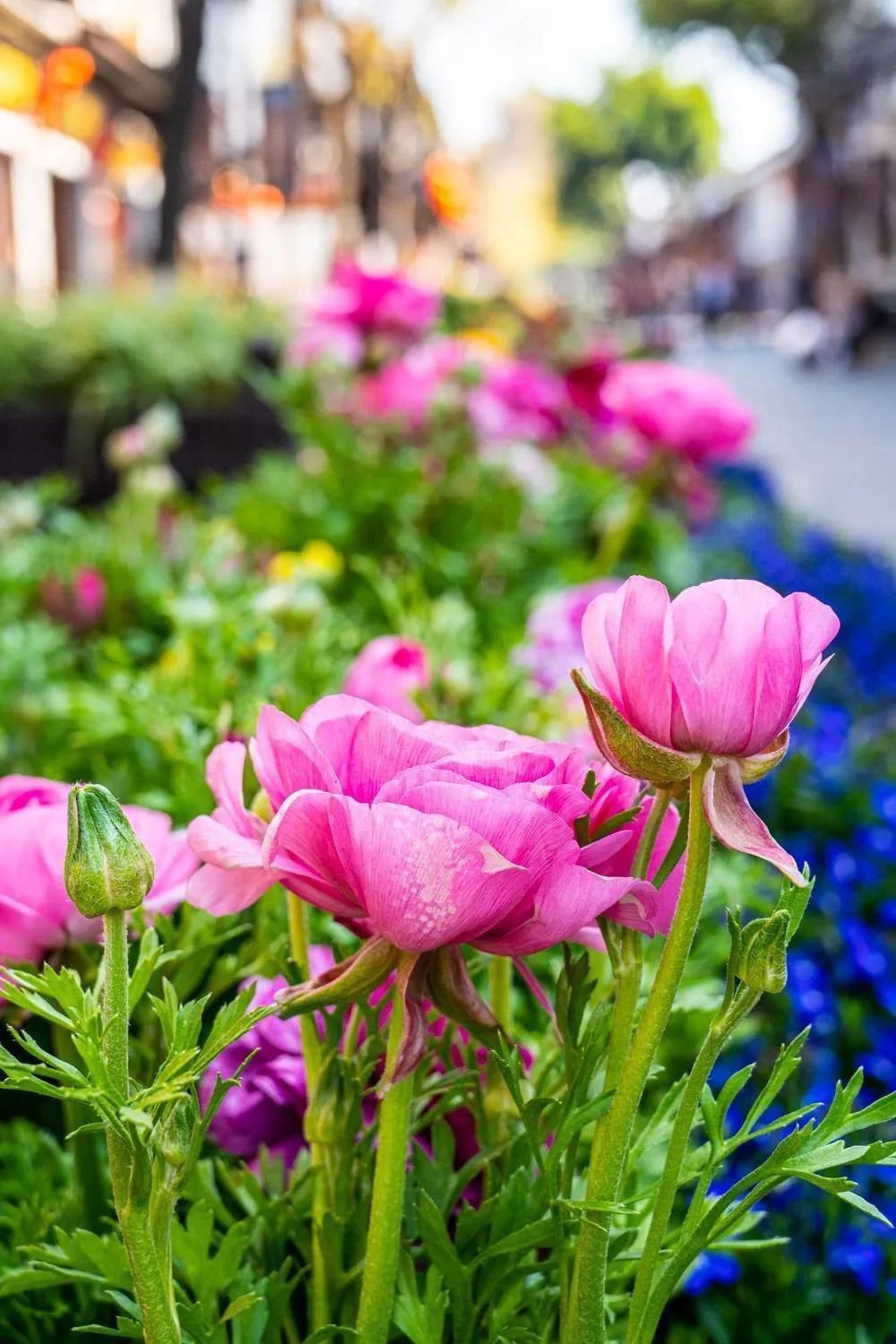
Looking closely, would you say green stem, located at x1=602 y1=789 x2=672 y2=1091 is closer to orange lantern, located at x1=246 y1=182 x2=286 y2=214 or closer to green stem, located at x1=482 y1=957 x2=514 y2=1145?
green stem, located at x1=482 y1=957 x2=514 y2=1145

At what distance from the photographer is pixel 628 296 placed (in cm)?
3238

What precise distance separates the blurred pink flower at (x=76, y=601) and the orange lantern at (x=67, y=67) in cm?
702

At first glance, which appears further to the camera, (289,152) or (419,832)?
(289,152)

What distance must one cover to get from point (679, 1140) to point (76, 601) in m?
1.43

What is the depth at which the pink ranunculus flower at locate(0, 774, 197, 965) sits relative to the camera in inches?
20.6

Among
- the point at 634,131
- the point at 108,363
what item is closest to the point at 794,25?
the point at 108,363

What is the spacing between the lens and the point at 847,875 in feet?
4.89

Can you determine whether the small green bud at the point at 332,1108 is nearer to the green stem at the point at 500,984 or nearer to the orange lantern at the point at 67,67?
the green stem at the point at 500,984

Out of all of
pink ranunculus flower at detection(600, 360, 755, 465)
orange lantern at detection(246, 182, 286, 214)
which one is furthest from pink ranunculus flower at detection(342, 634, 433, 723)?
orange lantern at detection(246, 182, 286, 214)

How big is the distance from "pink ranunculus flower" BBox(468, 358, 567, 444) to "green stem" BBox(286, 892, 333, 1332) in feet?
5.59

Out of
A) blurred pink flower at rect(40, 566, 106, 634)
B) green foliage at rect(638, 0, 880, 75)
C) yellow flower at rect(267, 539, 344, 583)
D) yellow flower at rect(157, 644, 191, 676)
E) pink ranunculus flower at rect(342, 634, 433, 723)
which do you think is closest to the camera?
pink ranunculus flower at rect(342, 634, 433, 723)

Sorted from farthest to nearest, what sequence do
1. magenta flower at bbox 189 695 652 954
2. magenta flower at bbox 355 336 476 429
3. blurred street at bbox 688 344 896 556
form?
1. blurred street at bbox 688 344 896 556
2. magenta flower at bbox 355 336 476 429
3. magenta flower at bbox 189 695 652 954

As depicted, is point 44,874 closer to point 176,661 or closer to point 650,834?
point 650,834

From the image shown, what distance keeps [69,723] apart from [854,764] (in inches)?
39.1
